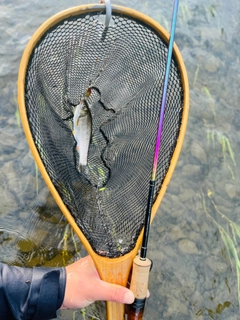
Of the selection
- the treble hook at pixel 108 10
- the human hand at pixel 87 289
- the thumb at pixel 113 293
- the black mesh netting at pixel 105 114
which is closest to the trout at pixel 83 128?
the black mesh netting at pixel 105 114

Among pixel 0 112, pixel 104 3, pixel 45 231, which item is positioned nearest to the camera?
pixel 104 3

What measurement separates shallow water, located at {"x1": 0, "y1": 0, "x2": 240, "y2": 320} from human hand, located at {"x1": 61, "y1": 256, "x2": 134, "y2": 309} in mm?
552

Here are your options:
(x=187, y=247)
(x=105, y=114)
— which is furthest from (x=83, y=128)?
(x=187, y=247)

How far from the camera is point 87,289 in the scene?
1933mm

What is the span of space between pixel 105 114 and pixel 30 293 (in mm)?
1442

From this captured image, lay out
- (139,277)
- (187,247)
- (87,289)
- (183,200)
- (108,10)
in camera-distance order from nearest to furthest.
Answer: (139,277) < (87,289) < (108,10) < (187,247) < (183,200)

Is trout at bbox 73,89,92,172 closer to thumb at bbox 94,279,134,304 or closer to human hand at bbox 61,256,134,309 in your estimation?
human hand at bbox 61,256,134,309

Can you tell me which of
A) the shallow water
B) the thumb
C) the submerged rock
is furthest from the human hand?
the submerged rock

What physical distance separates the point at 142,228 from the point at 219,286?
103 cm

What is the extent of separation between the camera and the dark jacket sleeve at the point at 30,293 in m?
1.94

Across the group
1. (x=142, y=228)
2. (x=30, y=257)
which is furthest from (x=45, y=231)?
(x=142, y=228)

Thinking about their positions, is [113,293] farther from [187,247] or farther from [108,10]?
[108,10]

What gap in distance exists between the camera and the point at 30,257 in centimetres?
264

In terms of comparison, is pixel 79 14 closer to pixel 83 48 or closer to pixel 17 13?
pixel 83 48
